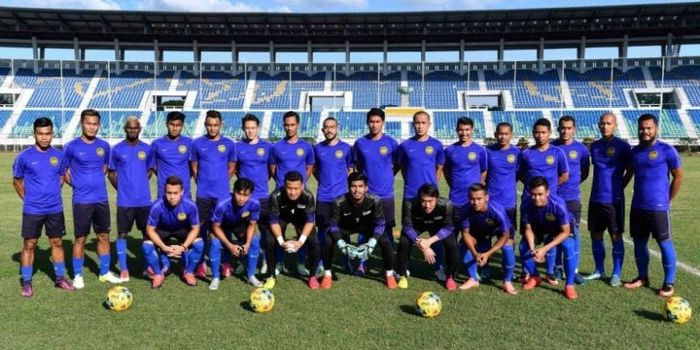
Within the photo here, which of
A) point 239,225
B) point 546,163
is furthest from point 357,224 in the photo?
point 546,163

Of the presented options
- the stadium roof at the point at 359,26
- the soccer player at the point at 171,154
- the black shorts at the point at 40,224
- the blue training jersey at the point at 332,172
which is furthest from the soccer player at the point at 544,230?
the stadium roof at the point at 359,26

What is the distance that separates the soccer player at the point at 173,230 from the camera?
17.2 feet

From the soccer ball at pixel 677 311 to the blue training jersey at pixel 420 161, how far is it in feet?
8.13

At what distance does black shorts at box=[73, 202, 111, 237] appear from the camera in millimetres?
5219

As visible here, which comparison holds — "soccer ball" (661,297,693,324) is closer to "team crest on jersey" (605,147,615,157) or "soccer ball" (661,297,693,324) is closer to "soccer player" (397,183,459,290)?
"team crest on jersey" (605,147,615,157)

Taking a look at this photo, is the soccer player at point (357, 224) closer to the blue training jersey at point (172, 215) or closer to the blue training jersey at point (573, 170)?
the blue training jersey at point (172, 215)

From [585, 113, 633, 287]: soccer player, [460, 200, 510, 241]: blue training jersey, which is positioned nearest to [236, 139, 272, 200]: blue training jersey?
[460, 200, 510, 241]: blue training jersey

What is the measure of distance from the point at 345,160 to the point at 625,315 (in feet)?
10.4

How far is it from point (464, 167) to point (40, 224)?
4364mm

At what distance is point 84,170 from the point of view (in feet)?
17.1

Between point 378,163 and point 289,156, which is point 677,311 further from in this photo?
point 289,156

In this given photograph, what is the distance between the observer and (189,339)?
3.88 meters

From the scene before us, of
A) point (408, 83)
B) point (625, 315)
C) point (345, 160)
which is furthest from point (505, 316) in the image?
point (408, 83)

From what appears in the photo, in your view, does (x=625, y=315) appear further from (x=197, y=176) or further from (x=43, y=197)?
(x=43, y=197)
